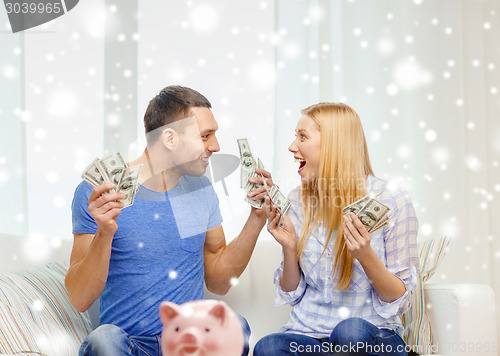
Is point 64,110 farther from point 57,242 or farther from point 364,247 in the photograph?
point 364,247

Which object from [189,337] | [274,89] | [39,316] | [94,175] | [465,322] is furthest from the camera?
[274,89]

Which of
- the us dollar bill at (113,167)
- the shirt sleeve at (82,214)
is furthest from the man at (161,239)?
the us dollar bill at (113,167)

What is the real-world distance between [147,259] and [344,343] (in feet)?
2.08

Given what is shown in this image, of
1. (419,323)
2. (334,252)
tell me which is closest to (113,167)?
(334,252)

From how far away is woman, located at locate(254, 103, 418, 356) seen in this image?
1.51m

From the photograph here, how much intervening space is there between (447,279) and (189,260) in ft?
5.27

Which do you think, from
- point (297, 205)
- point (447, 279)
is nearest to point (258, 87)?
point (297, 205)

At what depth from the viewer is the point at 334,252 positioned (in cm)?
162

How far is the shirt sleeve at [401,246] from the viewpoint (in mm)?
1551

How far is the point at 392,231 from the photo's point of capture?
1.58 metres

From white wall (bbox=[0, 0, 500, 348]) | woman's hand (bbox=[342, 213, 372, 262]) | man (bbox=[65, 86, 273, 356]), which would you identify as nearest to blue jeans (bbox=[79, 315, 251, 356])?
man (bbox=[65, 86, 273, 356])

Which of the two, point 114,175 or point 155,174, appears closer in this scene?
point 114,175

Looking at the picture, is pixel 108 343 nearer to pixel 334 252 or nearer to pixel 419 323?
pixel 334 252

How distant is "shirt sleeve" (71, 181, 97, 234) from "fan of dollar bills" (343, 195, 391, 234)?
0.75 meters
